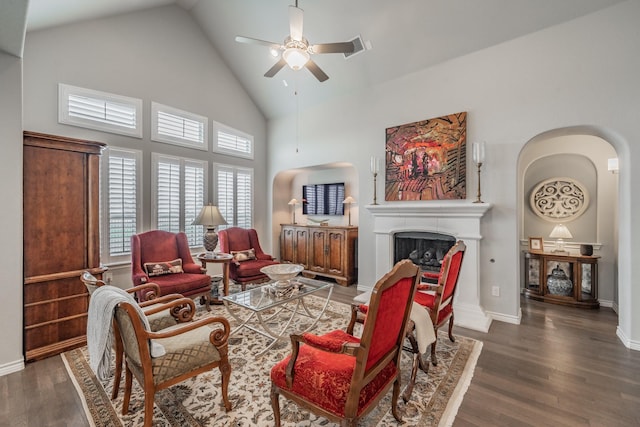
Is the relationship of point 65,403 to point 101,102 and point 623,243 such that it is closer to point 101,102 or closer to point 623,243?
point 101,102

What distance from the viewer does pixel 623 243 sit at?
322 centimetres

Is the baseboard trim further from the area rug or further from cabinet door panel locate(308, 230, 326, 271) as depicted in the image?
cabinet door panel locate(308, 230, 326, 271)

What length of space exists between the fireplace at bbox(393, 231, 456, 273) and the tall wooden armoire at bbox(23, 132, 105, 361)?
416cm

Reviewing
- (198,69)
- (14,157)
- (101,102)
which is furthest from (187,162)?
(14,157)

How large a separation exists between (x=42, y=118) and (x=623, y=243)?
290 inches

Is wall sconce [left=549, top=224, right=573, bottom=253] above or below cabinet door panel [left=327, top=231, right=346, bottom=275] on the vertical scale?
above

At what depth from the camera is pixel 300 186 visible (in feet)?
22.5

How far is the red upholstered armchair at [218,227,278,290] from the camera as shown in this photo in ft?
15.0

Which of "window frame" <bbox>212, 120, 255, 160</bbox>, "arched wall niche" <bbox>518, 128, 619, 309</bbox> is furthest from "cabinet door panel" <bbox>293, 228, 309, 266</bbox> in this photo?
"arched wall niche" <bbox>518, 128, 619, 309</bbox>

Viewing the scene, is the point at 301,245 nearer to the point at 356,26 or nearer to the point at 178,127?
the point at 178,127

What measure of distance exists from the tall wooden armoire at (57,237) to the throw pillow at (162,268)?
761mm

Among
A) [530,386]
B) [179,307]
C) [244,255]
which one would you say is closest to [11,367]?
[179,307]

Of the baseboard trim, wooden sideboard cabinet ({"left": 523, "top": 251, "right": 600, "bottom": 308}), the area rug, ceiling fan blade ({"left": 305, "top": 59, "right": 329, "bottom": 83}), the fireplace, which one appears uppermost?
ceiling fan blade ({"left": 305, "top": 59, "right": 329, "bottom": 83})

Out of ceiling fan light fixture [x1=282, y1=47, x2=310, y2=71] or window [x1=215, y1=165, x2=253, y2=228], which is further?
window [x1=215, y1=165, x2=253, y2=228]
